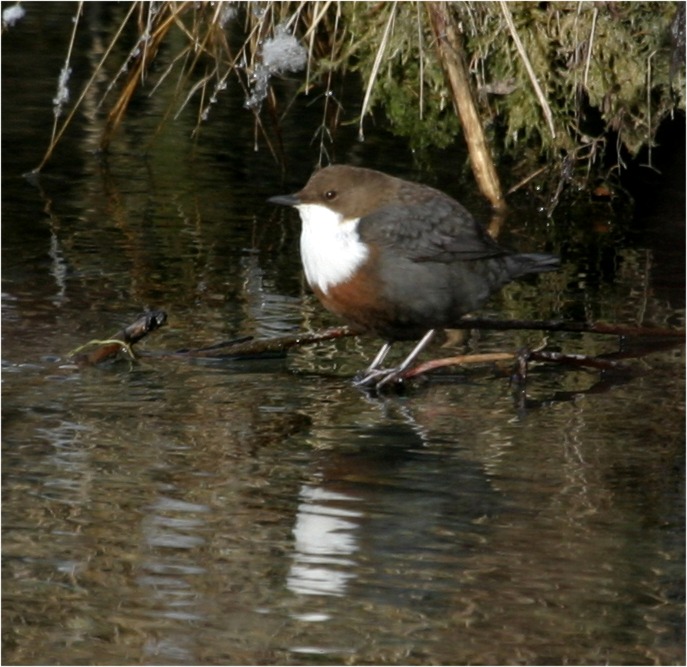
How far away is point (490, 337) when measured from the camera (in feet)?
15.2

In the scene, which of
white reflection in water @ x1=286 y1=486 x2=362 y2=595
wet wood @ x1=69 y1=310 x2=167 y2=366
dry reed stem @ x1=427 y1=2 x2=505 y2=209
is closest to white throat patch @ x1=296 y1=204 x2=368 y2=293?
wet wood @ x1=69 y1=310 x2=167 y2=366

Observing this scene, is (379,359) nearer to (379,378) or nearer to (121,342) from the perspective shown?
(379,378)

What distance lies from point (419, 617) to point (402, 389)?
1.43m

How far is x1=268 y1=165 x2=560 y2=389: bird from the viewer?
4.02 m

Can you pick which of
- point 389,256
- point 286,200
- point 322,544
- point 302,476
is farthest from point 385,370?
point 322,544

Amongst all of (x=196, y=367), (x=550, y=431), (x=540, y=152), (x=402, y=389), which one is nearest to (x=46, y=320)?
(x=196, y=367)

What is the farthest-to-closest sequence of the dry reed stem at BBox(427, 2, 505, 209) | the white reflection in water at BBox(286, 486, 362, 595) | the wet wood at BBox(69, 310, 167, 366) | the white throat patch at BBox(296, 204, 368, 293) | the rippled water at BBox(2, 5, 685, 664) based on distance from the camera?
the dry reed stem at BBox(427, 2, 505, 209)
the wet wood at BBox(69, 310, 167, 366)
the white throat patch at BBox(296, 204, 368, 293)
the white reflection in water at BBox(286, 486, 362, 595)
the rippled water at BBox(2, 5, 685, 664)

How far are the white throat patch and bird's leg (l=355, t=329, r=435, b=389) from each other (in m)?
0.33

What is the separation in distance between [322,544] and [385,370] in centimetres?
111

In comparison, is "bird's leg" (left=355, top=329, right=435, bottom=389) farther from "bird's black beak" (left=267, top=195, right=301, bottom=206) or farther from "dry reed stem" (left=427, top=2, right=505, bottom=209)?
"dry reed stem" (left=427, top=2, right=505, bottom=209)

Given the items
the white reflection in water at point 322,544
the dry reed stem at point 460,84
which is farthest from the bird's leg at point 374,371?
the dry reed stem at point 460,84

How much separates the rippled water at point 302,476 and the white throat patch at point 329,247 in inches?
13.9

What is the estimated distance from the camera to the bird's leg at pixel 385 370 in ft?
13.7

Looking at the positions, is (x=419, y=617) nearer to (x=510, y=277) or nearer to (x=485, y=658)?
(x=485, y=658)
